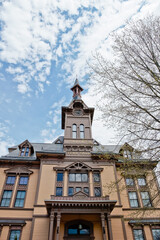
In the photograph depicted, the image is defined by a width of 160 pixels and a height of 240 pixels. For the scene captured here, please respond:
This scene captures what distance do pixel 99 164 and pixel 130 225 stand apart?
6.61 meters

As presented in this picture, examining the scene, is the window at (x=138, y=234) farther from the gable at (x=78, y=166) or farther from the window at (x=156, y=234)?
the gable at (x=78, y=166)

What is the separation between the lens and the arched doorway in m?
15.8

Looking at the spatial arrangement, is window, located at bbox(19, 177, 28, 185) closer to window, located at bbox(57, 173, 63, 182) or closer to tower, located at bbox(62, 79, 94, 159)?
window, located at bbox(57, 173, 63, 182)

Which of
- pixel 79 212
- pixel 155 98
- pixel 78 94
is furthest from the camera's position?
pixel 78 94

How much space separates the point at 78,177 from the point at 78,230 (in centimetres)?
496

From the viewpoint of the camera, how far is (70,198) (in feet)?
52.3

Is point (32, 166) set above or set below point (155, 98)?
above

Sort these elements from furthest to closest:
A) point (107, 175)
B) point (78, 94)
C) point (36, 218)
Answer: point (78, 94)
point (107, 175)
point (36, 218)

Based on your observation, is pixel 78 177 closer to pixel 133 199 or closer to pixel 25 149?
pixel 133 199

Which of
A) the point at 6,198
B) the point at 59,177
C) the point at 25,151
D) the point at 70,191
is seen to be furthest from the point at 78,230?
the point at 25,151

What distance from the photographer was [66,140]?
73.3 ft

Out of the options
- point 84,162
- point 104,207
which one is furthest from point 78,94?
point 104,207

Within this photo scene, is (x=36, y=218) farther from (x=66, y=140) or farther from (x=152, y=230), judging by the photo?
(x=152, y=230)

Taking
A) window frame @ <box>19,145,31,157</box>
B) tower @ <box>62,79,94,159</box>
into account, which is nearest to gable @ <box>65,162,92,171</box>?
tower @ <box>62,79,94,159</box>
